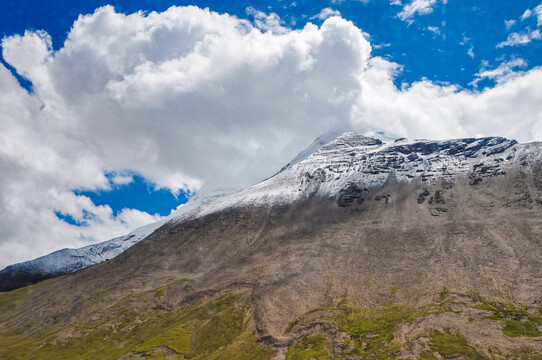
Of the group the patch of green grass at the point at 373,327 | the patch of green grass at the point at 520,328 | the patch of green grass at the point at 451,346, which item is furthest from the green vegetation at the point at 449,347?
the patch of green grass at the point at 520,328

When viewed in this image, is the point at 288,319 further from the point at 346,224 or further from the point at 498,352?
the point at 346,224

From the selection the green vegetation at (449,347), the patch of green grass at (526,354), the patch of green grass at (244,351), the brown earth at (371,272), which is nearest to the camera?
the patch of green grass at (526,354)

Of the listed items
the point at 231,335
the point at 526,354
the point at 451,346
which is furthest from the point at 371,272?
the point at 526,354

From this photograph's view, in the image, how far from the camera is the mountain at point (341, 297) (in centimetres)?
11056

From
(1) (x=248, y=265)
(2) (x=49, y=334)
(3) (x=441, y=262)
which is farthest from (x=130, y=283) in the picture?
(3) (x=441, y=262)

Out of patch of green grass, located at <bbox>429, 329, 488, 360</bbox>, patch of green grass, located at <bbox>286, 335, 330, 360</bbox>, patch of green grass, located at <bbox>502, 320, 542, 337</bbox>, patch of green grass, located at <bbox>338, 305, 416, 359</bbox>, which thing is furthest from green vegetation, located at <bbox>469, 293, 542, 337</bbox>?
patch of green grass, located at <bbox>286, 335, 330, 360</bbox>

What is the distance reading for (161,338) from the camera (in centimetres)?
13425

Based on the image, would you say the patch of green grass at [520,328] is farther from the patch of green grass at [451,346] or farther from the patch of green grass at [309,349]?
the patch of green grass at [309,349]

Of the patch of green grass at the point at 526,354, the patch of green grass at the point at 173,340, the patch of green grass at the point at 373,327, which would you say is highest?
the patch of green grass at the point at 173,340

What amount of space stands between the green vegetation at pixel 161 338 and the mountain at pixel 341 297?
58 centimetres

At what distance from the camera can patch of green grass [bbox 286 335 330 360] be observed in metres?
109

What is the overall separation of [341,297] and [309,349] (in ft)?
101

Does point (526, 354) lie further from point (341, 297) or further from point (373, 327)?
point (341, 297)

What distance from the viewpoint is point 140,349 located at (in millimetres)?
129375
